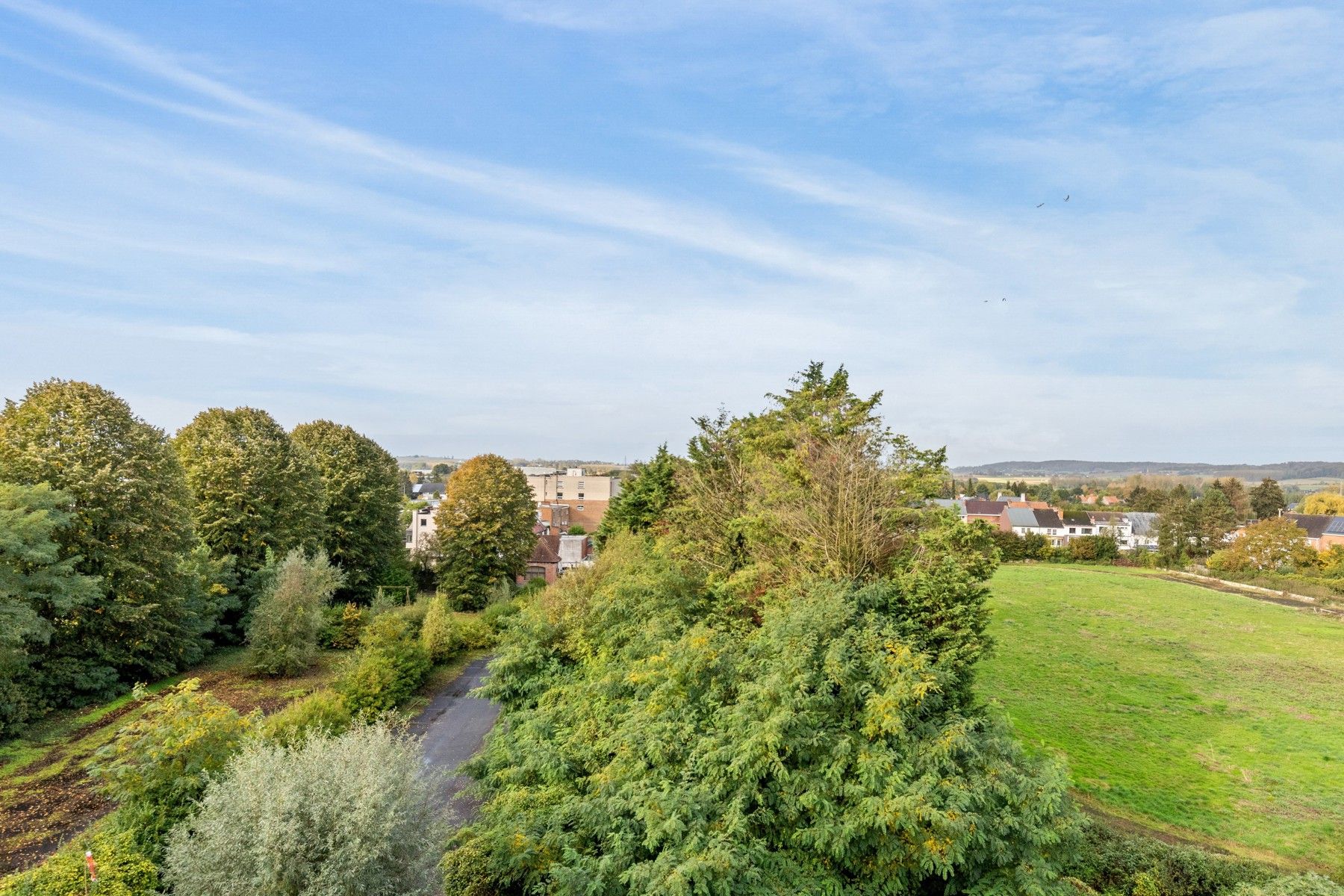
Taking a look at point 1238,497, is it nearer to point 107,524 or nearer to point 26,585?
point 107,524

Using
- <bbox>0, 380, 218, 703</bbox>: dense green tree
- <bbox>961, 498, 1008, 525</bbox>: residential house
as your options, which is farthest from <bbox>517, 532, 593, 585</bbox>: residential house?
<bbox>961, 498, 1008, 525</bbox>: residential house

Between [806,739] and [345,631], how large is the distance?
24.9 metres

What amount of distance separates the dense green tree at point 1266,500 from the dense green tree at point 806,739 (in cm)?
8678

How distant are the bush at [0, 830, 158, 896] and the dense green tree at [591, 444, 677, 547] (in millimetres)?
19683

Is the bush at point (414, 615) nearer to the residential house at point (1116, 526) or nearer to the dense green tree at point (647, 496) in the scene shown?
the dense green tree at point (647, 496)

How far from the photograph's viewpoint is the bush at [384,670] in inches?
741

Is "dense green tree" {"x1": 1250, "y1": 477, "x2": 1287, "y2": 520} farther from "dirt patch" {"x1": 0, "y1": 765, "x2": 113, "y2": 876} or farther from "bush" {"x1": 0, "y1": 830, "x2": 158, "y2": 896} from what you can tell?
"dirt patch" {"x1": 0, "y1": 765, "x2": 113, "y2": 876}

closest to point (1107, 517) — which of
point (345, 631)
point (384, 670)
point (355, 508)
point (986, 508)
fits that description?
point (986, 508)

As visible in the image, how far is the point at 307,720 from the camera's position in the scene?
14.0 metres

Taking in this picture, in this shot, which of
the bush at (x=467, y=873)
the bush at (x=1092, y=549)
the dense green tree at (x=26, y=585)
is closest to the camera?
the bush at (x=467, y=873)

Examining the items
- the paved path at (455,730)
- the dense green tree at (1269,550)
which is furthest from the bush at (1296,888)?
the dense green tree at (1269,550)

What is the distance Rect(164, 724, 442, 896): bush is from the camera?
22.5ft

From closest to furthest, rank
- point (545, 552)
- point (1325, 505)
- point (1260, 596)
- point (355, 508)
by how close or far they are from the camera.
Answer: point (355, 508)
point (545, 552)
point (1260, 596)
point (1325, 505)

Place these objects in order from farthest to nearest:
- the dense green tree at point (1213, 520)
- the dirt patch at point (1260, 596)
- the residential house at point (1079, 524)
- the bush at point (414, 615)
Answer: the residential house at point (1079, 524)
the dense green tree at point (1213, 520)
the dirt patch at point (1260, 596)
the bush at point (414, 615)
